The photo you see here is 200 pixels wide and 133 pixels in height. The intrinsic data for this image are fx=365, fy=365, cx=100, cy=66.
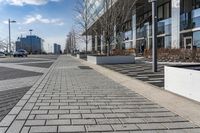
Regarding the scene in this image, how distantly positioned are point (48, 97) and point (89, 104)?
67.4 inches

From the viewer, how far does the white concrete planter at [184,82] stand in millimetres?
9422

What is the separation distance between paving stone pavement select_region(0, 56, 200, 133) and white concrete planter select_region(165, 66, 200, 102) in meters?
1.10

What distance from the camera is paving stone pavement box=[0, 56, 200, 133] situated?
22.0 ft

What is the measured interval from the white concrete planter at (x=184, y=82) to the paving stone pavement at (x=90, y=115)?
1.10 metres

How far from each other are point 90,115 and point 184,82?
11.5 feet

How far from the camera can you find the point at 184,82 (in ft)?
33.6

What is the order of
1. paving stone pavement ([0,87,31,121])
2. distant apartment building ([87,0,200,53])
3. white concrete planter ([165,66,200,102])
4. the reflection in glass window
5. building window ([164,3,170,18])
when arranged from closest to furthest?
paving stone pavement ([0,87,31,121]) < white concrete planter ([165,66,200,102]) < the reflection in glass window < distant apartment building ([87,0,200,53]) < building window ([164,3,170,18])

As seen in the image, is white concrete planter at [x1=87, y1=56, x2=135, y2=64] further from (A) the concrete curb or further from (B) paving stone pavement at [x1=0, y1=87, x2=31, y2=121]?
(B) paving stone pavement at [x1=0, y1=87, x2=31, y2=121]

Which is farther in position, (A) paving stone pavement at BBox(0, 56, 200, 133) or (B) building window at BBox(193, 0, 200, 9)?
(B) building window at BBox(193, 0, 200, 9)

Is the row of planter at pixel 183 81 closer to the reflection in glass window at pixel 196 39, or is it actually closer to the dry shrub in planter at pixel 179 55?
the dry shrub in planter at pixel 179 55

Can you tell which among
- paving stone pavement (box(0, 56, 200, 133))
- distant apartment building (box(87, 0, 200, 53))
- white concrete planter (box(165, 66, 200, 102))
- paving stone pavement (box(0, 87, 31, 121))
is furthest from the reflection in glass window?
paving stone pavement (box(0, 56, 200, 133))

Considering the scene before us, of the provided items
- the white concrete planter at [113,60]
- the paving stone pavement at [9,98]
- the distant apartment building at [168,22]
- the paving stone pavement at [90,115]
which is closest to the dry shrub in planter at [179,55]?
the white concrete planter at [113,60]

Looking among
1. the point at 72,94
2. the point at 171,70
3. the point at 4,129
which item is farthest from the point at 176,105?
the point at 4,129

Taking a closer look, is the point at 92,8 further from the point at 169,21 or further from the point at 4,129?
the point at 4,129
